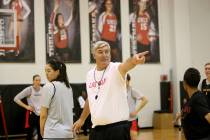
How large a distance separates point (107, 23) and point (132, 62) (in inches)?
375

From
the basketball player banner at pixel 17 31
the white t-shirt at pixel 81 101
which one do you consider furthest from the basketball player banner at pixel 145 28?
the basketball player banner at pixel 17 31

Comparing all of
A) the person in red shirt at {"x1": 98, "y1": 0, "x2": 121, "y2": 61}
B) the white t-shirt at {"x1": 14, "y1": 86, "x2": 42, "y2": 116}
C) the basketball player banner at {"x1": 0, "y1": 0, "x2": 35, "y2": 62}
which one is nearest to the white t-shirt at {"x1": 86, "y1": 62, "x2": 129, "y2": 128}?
the white t-shirt at {"x1": 14, "y1": 86, "x2": 42, "y2": 116}

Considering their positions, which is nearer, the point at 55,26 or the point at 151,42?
the point at 55,26

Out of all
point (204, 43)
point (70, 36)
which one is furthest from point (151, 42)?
point (70, 36)

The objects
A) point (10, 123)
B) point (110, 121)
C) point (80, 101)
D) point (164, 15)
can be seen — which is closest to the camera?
point (110, 121)

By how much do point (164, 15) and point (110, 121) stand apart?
35.0ft

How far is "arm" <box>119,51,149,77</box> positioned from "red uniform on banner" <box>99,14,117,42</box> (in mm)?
9093

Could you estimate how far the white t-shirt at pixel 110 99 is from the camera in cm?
382

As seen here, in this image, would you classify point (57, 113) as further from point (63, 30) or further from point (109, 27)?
point (109, 27)

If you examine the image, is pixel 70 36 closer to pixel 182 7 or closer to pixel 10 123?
pixel 10 123

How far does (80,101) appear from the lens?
1167 cm

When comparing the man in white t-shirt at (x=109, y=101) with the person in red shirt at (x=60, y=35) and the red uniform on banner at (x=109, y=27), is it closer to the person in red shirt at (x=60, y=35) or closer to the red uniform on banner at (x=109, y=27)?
the person in red shirt at (x=60, y=35)

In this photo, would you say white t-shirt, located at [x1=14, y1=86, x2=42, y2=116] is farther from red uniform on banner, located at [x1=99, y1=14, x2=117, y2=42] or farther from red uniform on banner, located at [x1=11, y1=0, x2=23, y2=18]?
red uniform on banner, located at [x1=99, y1=14, x2=117, y2=42]

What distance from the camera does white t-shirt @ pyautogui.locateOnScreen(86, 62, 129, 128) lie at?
382 centimetres
